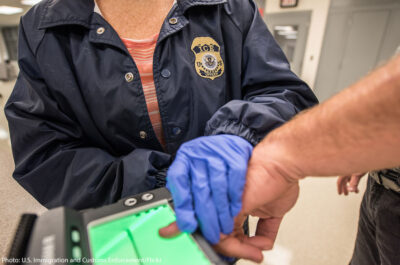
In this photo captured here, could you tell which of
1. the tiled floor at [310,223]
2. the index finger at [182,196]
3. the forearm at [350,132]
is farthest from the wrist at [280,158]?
the tiled floor at [310,223]

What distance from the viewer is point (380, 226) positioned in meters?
0.79

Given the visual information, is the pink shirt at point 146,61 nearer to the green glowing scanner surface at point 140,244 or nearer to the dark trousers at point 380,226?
the green glowing scanner surface at point 140,244

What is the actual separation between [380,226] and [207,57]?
34.6 inches

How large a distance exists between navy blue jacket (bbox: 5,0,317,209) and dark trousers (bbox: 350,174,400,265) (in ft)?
1.50

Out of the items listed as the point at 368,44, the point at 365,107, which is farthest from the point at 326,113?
the point at 368,44

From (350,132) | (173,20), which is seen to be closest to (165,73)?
(173,20)

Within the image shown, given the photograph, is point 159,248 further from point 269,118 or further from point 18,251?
point 269,118

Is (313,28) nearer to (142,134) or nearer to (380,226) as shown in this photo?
(380,226)

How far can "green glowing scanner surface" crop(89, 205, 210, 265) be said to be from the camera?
382mm

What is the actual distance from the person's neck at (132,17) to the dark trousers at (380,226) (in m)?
1.02

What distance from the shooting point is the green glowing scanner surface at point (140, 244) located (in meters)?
0.38

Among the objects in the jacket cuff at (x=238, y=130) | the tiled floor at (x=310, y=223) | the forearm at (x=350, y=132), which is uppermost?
the forearm at (x=350, y=132)

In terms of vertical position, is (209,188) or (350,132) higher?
(350,132)

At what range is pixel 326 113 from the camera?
405 mm
